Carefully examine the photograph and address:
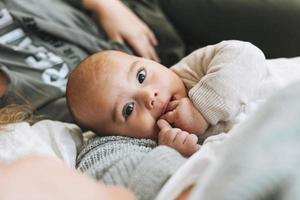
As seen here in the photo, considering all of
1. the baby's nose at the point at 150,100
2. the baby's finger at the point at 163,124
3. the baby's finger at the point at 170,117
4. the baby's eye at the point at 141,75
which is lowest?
the baby's finger at the point at 163,124

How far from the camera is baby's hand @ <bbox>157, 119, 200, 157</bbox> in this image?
890 mm

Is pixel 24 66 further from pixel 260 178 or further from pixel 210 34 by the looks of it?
pixel 260 178

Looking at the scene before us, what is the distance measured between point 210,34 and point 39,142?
0.59 m

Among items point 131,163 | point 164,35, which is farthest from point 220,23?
point 131,163

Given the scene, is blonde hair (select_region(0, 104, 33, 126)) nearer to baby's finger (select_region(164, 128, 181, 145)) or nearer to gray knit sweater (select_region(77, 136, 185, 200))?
gray knit sweater (select_region(77, 136, 185, 200))

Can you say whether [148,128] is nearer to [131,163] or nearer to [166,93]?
[166,93]

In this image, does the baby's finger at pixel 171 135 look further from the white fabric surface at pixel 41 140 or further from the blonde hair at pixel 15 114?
the blonde hair at pixel 15 114

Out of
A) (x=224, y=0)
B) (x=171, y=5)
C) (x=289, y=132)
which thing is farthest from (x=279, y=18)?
(x=289, y=132)

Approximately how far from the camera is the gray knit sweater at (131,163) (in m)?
0.73

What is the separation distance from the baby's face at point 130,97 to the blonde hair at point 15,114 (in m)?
0.17

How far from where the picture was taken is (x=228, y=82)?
0.96 metres

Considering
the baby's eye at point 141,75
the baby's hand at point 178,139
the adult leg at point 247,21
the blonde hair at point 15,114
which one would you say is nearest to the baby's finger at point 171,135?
the baby's hand at point 178,139

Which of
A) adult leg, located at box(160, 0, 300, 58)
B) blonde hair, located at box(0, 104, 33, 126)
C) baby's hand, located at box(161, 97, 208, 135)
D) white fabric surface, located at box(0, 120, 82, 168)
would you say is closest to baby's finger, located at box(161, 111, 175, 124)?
baby's hand, located at box(161, 97, 208, 135)

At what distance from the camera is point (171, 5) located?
55.5 inches
